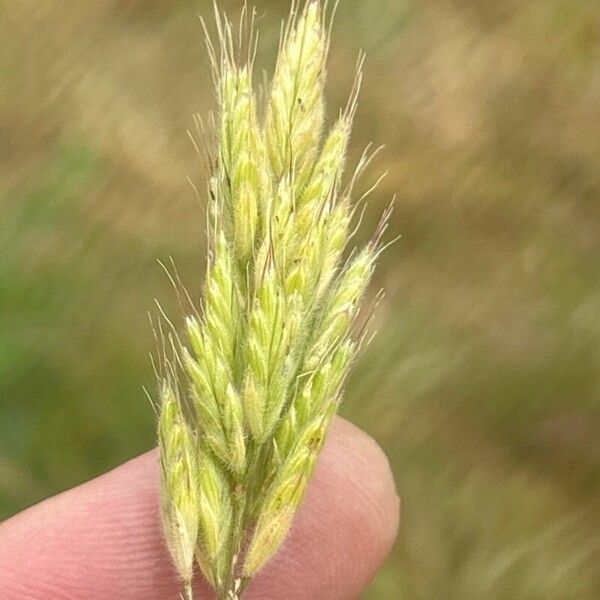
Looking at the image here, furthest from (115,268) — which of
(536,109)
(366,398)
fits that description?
(536,109)

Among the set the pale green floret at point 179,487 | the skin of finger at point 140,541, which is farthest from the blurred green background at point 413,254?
the pale green floret at point 179,487

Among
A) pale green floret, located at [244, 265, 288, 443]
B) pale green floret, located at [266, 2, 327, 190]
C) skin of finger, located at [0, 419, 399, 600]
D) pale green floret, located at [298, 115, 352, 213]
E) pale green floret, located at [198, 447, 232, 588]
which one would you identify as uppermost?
pale green floret, located at [266, 2, 327, 190]

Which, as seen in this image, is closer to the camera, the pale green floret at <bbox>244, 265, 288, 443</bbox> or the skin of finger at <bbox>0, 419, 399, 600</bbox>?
the pale green floret at <bbox>244, 265, 288, 443</bbox>

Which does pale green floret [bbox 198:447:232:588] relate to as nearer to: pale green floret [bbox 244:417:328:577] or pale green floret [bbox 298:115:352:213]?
pale green floret [bbox 244:417:328:577]

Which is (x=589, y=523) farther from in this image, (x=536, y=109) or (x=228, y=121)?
(x=228, y=121)

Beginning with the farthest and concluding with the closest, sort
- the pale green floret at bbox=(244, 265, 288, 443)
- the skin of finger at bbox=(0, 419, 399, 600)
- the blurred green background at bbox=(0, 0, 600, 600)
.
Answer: the blurred green background at bbox=(0, 0, 600, 600), the skin of finger at bbox=(0, 419, 399, 600), the pale green floret at bbox=(244, 265, 288, 443)

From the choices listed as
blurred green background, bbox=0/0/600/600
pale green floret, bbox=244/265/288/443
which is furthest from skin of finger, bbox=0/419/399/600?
pale green floret, bbox=244/265/288/443
